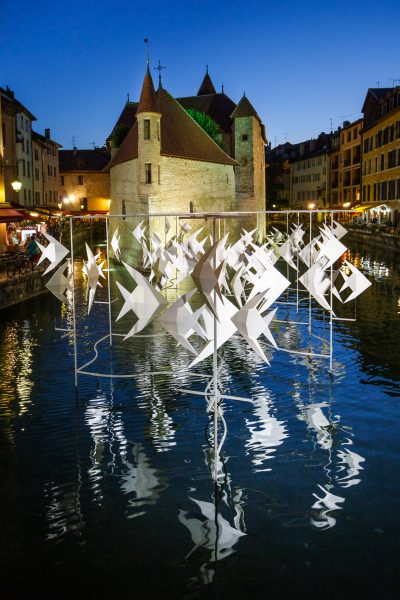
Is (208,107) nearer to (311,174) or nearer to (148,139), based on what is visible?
(148,139)

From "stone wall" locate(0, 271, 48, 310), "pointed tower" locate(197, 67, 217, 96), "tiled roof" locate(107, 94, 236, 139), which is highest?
"pointed tower" locate(197, 67, 217, 96)

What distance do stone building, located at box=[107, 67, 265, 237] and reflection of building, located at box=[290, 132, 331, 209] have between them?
31.2 meters

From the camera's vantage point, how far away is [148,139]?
3878 centimetres

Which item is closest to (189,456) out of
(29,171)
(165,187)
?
(165,187)

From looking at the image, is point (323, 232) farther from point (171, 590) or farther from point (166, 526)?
point (171, 590)

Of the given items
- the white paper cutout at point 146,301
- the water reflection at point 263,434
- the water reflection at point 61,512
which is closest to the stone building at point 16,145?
the water reflection at point 263,434

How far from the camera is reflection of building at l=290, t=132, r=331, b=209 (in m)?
87.8

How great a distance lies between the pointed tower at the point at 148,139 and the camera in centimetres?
3838

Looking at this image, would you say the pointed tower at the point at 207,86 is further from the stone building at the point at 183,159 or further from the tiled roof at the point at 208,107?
the stone building at the point at 183,159

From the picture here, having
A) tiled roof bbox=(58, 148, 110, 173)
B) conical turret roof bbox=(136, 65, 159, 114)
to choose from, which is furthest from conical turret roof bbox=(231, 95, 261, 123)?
tiled roof bbox=(58, 148, 110, 173)

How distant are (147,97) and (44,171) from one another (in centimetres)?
2965

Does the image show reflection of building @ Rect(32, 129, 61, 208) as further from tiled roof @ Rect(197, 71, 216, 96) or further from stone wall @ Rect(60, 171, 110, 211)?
tiled roof @ Rect(197, 71, 216, 96)

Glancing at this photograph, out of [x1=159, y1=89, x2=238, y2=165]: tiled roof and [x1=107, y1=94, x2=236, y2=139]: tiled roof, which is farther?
[x1=107, y1=94, x2=236, y2=139]: tiled roof

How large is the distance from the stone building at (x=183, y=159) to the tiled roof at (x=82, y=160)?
27.1 m
